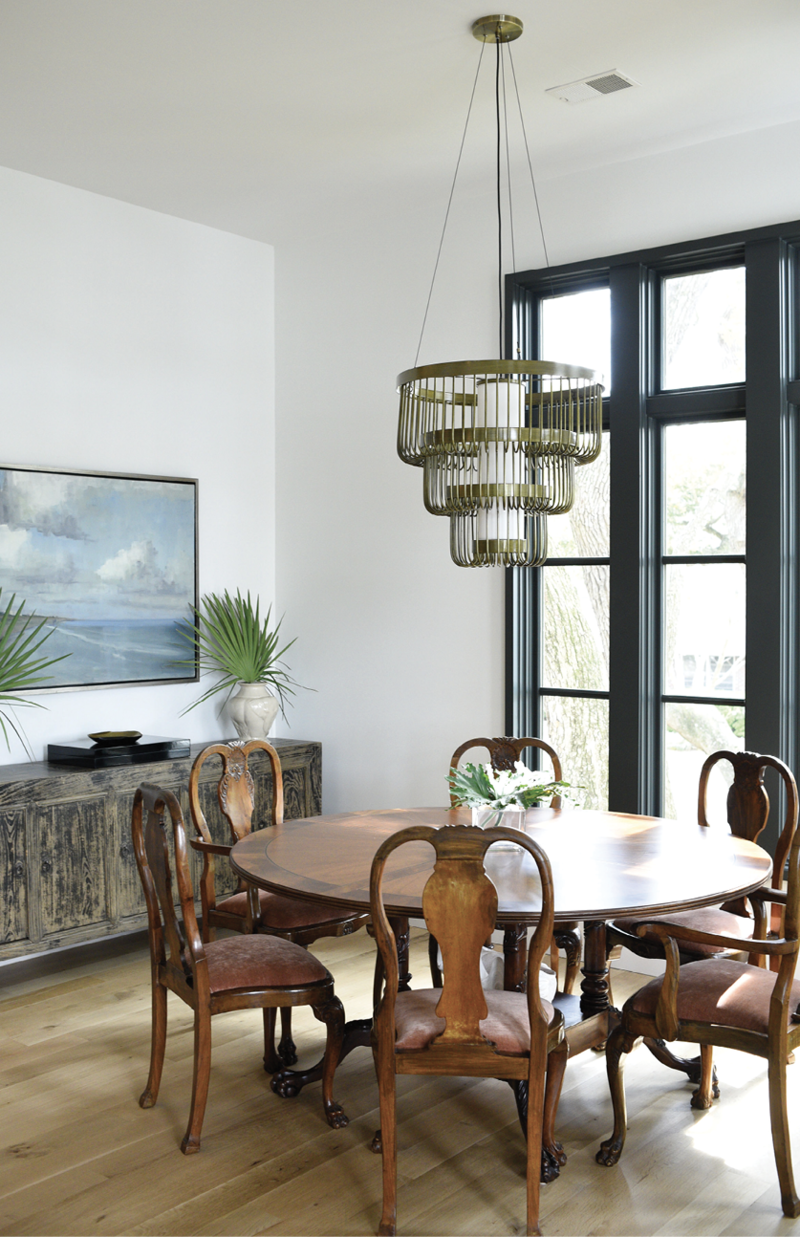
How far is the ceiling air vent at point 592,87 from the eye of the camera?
3.77 metres

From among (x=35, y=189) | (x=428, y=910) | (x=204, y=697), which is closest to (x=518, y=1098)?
(x=428, y=910)

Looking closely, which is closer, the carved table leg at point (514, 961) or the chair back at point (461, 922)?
the chair back at point (461, 922)

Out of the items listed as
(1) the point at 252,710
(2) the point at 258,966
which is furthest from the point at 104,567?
(2) the point at 258,966

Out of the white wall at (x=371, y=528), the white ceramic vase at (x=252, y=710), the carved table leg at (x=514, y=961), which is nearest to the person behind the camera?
the carved table leg at (x=514, y=961)

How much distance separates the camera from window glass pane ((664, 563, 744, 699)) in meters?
4.32

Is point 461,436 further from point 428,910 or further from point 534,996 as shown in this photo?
point 534,996

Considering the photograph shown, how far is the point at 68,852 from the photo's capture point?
172 inches

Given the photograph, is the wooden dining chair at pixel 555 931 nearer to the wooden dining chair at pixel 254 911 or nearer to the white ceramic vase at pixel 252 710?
the wooden dining chair at pixel 254 911

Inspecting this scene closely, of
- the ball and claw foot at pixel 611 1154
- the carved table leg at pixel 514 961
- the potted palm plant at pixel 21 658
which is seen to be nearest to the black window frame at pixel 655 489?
the carved table leg at pixel 514 961

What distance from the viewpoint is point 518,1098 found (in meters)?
3.04

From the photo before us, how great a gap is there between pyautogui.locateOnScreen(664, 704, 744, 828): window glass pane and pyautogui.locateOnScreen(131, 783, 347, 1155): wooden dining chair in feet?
6.38

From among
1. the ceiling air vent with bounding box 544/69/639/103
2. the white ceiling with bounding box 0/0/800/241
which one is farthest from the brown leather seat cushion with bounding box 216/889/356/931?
the ceiling air vent with bounding box 544/69/639/103

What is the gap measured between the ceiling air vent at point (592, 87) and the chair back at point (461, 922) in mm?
2759

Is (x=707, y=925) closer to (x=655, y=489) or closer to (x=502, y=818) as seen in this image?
(x=502, y=818)
